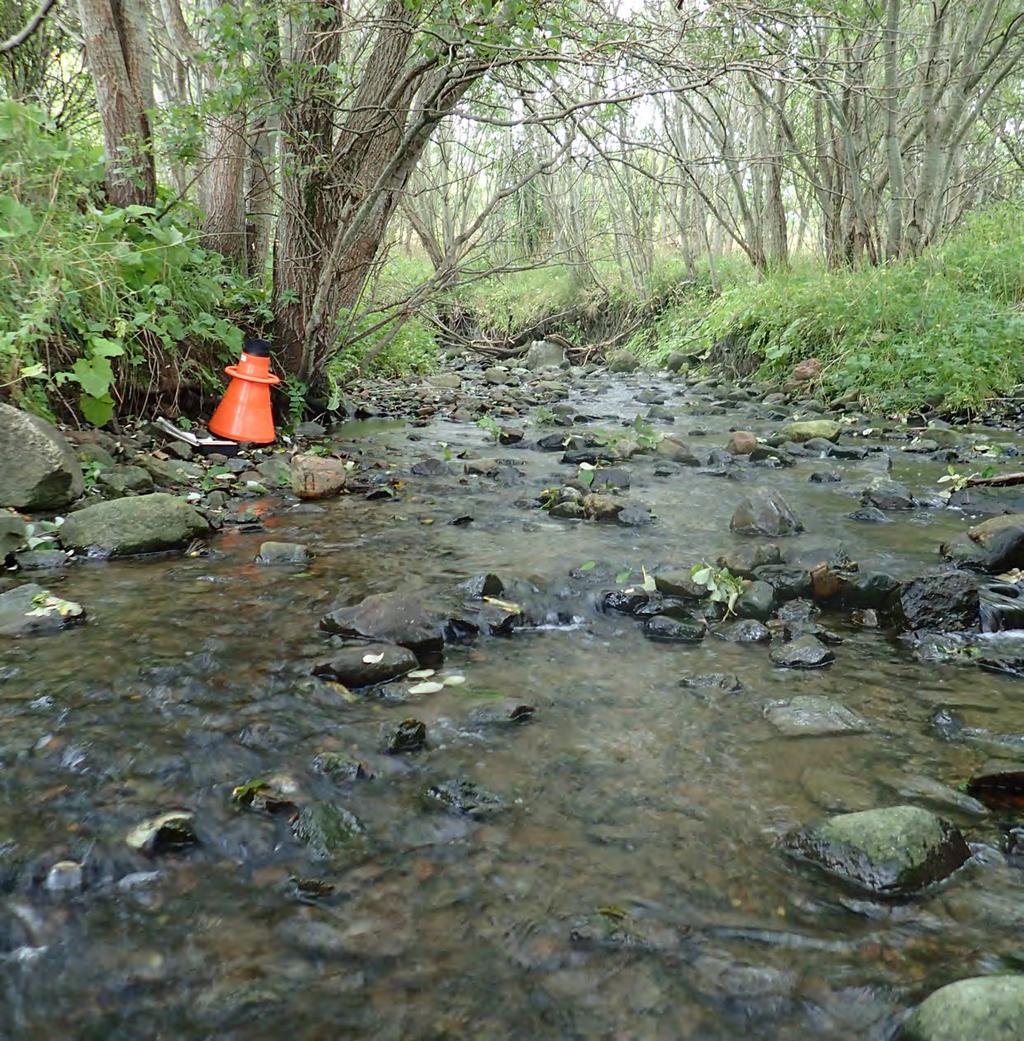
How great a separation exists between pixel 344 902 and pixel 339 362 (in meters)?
6.51

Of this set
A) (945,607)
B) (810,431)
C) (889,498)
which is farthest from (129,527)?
(810,431)

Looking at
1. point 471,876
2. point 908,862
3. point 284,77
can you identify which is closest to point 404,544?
point 471,876

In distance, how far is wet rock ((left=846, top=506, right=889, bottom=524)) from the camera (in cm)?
399

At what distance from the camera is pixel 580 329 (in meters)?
15.8

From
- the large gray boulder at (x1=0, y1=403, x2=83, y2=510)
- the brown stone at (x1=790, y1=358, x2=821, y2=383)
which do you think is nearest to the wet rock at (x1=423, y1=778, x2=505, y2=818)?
the large gray boulder at (x1=0, y1=403, x2=83, y2=510)

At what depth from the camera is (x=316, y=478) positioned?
4.35 meters

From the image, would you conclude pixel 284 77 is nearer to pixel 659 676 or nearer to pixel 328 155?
pixel 328 155

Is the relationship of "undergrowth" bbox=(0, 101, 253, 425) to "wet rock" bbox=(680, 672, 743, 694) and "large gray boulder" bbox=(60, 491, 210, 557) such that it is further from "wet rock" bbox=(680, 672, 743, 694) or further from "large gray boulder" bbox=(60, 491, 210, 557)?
"wet rock" bbox=(680, 672, 743, 694)

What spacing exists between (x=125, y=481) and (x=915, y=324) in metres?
6.90

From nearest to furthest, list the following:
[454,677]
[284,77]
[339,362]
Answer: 1. [454,677]
2. [284,77]
3. [339,362]

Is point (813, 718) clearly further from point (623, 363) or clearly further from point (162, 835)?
point (623, 363)

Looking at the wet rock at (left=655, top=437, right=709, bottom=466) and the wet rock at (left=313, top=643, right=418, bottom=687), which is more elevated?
the wet rock at (left=655, top=437, right=709, bottom=466)

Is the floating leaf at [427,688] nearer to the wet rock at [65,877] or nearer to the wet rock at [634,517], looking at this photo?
the wet rock at [65,877]

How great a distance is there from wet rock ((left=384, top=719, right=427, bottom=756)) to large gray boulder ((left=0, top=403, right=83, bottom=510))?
7.82ft
